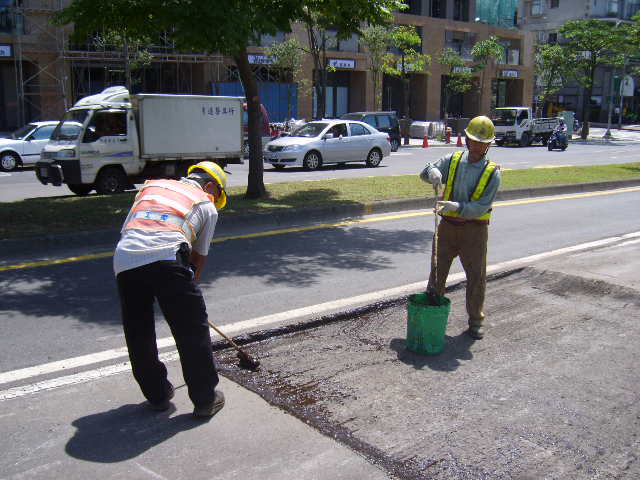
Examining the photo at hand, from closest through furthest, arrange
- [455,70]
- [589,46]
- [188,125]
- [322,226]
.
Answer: [322,226] → [188,125] → [589,46] → [455,70]

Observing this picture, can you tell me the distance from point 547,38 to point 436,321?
6593 cm

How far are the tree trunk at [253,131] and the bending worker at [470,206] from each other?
707cm

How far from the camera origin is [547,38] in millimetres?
63688

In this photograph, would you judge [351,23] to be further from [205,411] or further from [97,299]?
[205,411]

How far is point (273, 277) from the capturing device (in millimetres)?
7164

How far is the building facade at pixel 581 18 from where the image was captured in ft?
197

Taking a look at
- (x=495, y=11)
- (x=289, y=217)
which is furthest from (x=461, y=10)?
(x=289, y=217)

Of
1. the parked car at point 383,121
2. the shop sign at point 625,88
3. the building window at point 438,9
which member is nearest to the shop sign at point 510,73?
the building window at point 438,9

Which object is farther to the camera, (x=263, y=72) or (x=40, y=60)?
(x=263, y=72)

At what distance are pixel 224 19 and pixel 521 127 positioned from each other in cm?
2747

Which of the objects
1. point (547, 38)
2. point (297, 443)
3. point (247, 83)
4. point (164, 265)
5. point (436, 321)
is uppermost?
point (547, 38)

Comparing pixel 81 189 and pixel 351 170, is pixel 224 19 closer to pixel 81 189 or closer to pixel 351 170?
pixel 81 189

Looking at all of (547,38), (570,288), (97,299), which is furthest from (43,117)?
(547,38)

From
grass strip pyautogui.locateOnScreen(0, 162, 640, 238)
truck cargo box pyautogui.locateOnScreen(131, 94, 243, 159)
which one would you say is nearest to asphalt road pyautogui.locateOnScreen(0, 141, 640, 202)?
truck cargo box pyautogui.locateOnScreen(131, 94, 243, 159)
